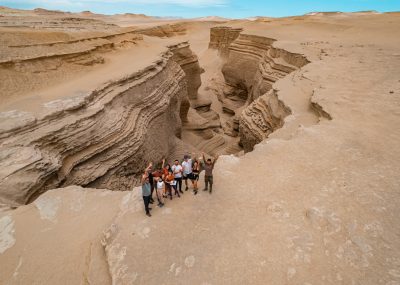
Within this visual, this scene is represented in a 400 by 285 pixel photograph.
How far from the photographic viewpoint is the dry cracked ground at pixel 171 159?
374 centimetres

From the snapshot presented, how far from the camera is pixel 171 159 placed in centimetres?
1157

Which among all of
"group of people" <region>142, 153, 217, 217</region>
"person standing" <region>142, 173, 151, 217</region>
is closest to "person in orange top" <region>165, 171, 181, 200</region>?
"group of people" <region>142, 153, 217, 217</region>

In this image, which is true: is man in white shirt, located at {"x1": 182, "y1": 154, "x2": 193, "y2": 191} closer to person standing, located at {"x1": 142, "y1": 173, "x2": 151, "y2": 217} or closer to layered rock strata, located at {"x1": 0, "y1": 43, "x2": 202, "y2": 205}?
person standing, located at {"x1": 142, "y1": 173, "x2": 151, "y2": 217}

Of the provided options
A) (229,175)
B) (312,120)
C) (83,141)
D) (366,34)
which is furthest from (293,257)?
(366,34)

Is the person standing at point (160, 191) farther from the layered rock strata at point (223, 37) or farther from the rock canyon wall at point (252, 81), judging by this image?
the layered rock strata at point (223, 37)

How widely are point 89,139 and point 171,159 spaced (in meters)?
4.61

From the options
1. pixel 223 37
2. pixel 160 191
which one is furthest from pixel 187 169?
pixel 223 37

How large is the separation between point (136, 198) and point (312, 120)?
193 inches

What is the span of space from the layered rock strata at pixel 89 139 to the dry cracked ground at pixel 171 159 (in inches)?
1.3

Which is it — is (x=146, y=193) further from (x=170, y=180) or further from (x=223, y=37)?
(x=223, y=37)

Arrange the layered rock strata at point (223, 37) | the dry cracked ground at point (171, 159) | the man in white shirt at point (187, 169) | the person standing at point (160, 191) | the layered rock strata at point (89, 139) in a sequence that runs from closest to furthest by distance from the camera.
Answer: the dry cracked ground at point (171, 159) < the person standing at point (160, 191) < the man in white shirt at point (187, 169) < the layered rock strata at point (89, 139) < the layered rock strata at point (223, 37)

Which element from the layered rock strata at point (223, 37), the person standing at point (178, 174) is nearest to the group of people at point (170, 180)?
the person standing at point (178, 174)

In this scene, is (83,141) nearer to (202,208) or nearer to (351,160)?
(202,208)

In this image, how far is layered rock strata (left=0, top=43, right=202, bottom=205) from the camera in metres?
5.82
